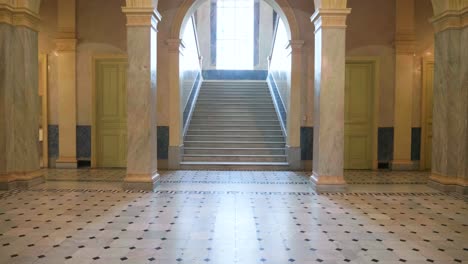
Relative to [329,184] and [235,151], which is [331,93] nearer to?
[329,184]

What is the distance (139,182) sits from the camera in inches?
293

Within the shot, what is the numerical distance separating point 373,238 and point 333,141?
288cm

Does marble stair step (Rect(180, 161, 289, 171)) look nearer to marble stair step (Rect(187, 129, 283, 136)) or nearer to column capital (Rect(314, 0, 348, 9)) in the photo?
marble stair step (Rect(187, 129, 283, 136))

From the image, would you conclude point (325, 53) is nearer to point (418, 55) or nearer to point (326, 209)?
point (326, 209)

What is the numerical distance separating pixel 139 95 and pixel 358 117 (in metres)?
5.97

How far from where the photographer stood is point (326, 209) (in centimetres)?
613

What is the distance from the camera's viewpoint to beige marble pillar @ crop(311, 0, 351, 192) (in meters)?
7.31

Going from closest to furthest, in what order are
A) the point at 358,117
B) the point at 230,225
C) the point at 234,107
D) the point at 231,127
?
the point at 230,225
the point at 358,117
the point at 231,127
the point at 234,107

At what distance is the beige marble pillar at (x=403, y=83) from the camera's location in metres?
10.2

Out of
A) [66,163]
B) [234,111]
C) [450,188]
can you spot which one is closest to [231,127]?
[234,111]

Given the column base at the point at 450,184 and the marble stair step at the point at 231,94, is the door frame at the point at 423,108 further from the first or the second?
the marble stair step at the point at 231,94

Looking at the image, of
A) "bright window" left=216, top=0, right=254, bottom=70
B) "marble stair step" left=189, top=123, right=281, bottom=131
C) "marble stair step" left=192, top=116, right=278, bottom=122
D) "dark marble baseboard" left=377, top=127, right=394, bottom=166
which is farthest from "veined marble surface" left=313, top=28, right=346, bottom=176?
"bright window" left=216, top=0, right=254, bottom=70

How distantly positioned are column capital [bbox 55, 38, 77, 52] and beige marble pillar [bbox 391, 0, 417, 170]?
27.5ft

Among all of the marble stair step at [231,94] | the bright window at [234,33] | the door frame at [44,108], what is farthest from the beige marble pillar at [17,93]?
the bright window at [234,33]
